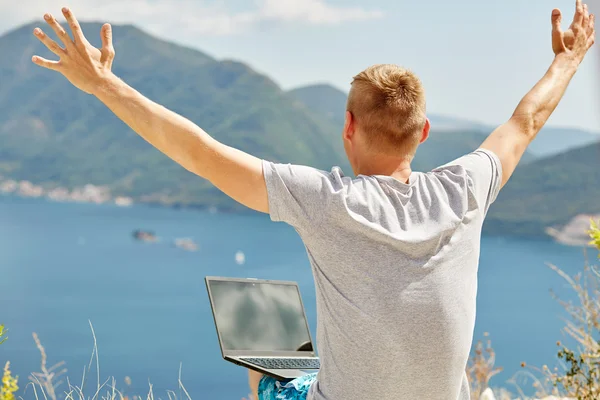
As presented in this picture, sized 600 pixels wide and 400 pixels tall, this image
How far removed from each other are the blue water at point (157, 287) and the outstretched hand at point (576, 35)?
20387 millimetres

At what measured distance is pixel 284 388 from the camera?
49.4 inches

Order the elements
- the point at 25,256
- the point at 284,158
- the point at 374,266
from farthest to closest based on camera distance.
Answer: the point at 284,158, the point at 25,256, the point at 374,266

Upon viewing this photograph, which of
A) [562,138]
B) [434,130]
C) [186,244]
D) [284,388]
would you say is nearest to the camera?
[284,388]

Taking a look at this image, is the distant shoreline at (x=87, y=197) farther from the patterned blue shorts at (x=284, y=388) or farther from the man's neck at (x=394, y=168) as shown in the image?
the man's neck at (x=394, y=168)

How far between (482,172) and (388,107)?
0.67 ft

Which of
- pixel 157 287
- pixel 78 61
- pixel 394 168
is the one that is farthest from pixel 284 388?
pixel 157 287

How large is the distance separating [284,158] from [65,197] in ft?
50.2

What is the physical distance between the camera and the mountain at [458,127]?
44000 mm

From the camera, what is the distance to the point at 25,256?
133 ft

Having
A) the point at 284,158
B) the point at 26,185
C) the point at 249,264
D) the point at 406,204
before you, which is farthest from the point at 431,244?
the point at 26,185

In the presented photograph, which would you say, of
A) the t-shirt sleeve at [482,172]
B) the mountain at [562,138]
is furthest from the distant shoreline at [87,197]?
the t-shirt sleeve at [482,172]

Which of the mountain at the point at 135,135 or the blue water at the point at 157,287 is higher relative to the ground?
the mountain at the point at 135,135

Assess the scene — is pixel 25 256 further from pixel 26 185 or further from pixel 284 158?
pixel 284 158

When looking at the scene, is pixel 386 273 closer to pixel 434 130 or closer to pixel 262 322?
pixel 262 322
